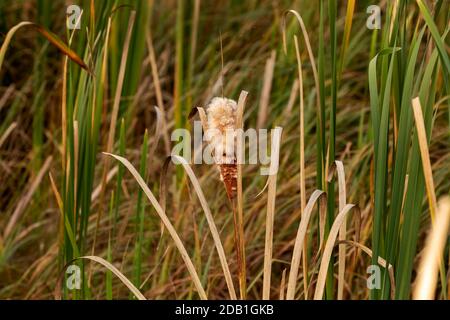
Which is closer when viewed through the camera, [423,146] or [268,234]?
[423,146]

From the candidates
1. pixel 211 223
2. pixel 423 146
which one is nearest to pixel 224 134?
pixel 211 223

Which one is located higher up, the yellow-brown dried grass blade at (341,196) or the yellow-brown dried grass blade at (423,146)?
the yellow-brown dried grass blade at (423,146)

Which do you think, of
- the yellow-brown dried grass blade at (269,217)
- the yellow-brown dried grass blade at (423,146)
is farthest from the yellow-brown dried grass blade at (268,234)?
the yellow-brown dried grass blade at (423,146)

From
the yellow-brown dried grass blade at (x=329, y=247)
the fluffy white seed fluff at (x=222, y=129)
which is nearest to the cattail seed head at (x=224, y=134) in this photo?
the fluffy white seed fluff at (x=222, y=129)

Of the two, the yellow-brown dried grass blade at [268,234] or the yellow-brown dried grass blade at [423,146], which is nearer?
the yellow-brown dried grass blade at [423,146]

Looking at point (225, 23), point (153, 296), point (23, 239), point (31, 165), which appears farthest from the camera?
point (225, 23)


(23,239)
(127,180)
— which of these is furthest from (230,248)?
(23,239)

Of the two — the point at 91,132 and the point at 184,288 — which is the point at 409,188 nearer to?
the point at 91,132

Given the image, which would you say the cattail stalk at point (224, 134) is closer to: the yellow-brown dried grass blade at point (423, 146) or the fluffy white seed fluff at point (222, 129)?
the fluffy white seed fluff at point (222, 129)

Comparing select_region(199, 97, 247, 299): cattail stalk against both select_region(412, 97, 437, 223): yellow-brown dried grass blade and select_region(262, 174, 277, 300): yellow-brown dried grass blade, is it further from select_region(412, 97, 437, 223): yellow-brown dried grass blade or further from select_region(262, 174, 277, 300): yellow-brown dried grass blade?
select_region(412, 97, 437, 223): yellow-brown dried grass blade

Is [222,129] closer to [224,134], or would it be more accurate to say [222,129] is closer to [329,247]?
[224,134]

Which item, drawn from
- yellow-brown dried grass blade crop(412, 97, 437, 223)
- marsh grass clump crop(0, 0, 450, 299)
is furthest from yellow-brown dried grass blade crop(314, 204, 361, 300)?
yellow-brown dried grass blade crop(412, 97, 437, 223)
